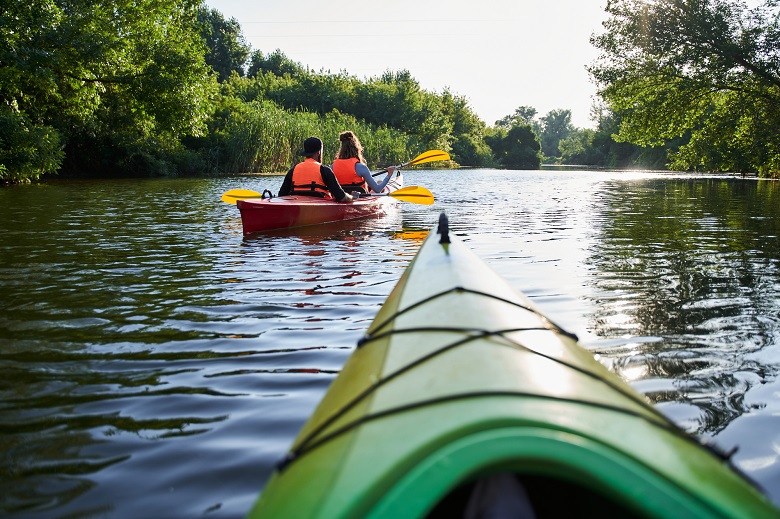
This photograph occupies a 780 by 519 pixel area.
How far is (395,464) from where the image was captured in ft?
3.75

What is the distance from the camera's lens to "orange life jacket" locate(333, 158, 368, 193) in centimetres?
987

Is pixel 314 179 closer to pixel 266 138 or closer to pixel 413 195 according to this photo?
pixel 413 195

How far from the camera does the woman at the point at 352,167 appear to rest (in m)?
9.70

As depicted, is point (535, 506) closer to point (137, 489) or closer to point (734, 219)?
point (137, 489)

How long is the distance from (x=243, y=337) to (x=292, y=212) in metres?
4.85

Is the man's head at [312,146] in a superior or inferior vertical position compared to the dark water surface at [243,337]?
superior

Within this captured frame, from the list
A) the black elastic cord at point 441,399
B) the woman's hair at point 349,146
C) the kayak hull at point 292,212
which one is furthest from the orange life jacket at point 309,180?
the black elastic cord at point 441,399

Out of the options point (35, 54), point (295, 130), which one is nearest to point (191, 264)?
point (35, 54)

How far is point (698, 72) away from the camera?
1784 cm

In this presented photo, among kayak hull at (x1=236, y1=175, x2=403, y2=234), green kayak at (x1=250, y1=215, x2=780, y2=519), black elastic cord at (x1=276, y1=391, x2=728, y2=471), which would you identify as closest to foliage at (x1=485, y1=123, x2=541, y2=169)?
kayak hull at (x1=236, y1=175, x2=403, y2=234)

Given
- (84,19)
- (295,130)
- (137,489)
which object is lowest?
(137,489)

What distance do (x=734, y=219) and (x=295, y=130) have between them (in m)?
20.5

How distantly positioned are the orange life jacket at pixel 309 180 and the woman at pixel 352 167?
107 cm

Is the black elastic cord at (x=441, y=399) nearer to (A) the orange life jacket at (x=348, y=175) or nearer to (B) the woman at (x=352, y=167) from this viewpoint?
(B) the woman at (x=352, y=167)
